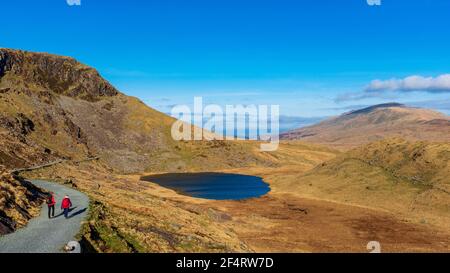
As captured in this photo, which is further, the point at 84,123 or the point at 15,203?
the point at 84,123

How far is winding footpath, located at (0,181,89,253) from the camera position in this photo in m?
24.0

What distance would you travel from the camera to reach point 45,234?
27188mm

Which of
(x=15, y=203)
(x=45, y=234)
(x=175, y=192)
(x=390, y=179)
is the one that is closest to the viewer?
(x=45, y=234)

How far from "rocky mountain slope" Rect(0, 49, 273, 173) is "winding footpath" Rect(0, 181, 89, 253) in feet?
362

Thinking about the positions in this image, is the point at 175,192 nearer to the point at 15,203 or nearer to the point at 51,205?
the point at 51,205

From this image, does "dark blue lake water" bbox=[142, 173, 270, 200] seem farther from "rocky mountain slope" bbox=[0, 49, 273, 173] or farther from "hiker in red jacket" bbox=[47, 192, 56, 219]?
"hiker in red jacket" bbox=[47, 192, 56, 219]

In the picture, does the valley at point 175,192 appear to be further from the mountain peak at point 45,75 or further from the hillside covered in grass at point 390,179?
the mountain peak at point 45,75

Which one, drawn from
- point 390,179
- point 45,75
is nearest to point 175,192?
point 390,179

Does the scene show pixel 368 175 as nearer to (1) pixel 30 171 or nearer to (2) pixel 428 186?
(2) pixel 428 186

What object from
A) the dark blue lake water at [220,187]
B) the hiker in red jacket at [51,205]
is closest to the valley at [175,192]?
the hiker in red jacket at [51,205]

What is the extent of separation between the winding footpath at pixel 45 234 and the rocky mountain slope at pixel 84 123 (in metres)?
110

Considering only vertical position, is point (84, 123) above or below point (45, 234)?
above

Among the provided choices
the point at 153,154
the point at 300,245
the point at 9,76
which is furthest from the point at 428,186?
the point at 9,76

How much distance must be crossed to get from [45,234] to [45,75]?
17855cm
